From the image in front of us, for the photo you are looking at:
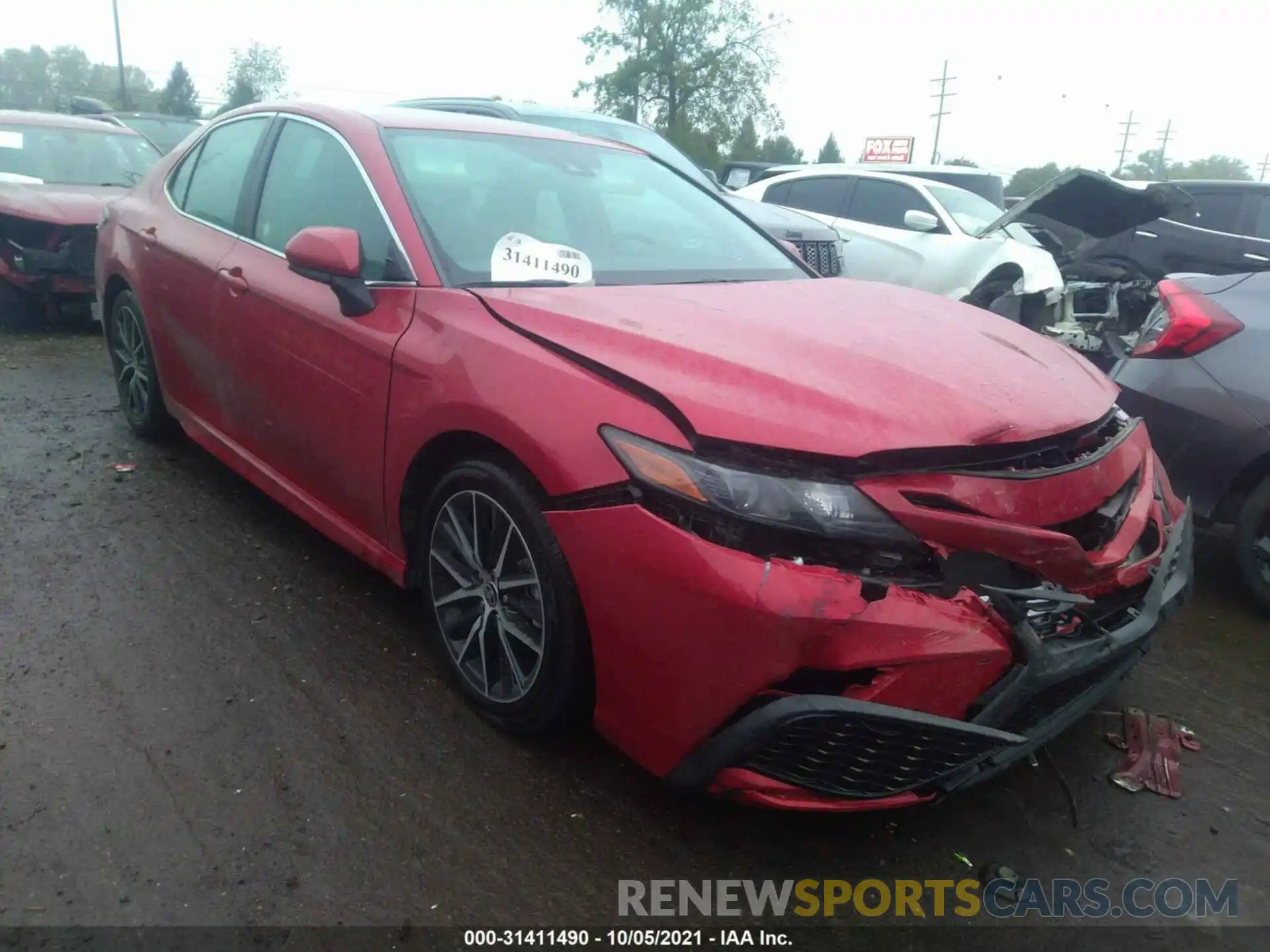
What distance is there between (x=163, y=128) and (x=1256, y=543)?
17.6 m

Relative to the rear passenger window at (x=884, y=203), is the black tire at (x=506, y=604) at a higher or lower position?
lower

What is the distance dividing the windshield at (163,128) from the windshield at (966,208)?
40.5ft

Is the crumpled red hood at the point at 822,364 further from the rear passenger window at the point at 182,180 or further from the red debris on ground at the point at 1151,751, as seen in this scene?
the rear passenger window at the point at 182,180

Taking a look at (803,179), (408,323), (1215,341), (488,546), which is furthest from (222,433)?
(803,179)

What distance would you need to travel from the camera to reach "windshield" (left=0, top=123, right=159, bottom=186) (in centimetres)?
805

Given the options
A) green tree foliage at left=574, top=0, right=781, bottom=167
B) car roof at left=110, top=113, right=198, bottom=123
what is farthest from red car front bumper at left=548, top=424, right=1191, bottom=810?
green tree foliage at left=574, top=0, right=781, bottom=167

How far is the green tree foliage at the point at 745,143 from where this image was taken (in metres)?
40.6

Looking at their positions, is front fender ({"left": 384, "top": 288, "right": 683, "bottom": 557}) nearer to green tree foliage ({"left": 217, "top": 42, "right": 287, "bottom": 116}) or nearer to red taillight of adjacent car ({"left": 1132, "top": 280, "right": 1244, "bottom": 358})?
red taillight of adjacent car ({"left": 1132, "top": 280, "right": 1244, "bottom": 358})

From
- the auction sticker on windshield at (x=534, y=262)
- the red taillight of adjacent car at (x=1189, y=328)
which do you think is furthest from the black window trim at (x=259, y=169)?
the red taillight of adjacent car at (x=1189, y=328)

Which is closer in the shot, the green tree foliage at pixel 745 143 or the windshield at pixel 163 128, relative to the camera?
the windshield at pixel 163 128

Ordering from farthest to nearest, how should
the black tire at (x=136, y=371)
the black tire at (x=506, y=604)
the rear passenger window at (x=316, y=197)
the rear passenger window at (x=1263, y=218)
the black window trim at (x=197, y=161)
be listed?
1. the rear passenger window at (x=1263, y=218)
2. the black tire at (x=136, y=371)
3. the black window trim at (x=197, y=161)
4. the rear passenger window at (x=316, y=197)
5. the black tire at (x=506, y=604)

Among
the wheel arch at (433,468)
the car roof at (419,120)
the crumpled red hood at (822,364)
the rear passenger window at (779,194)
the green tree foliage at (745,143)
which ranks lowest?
the wheel arch at (433,468)

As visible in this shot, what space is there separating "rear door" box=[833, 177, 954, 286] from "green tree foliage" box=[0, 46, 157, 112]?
172 ft

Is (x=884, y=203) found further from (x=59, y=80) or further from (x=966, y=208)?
(x=59, y=80)
